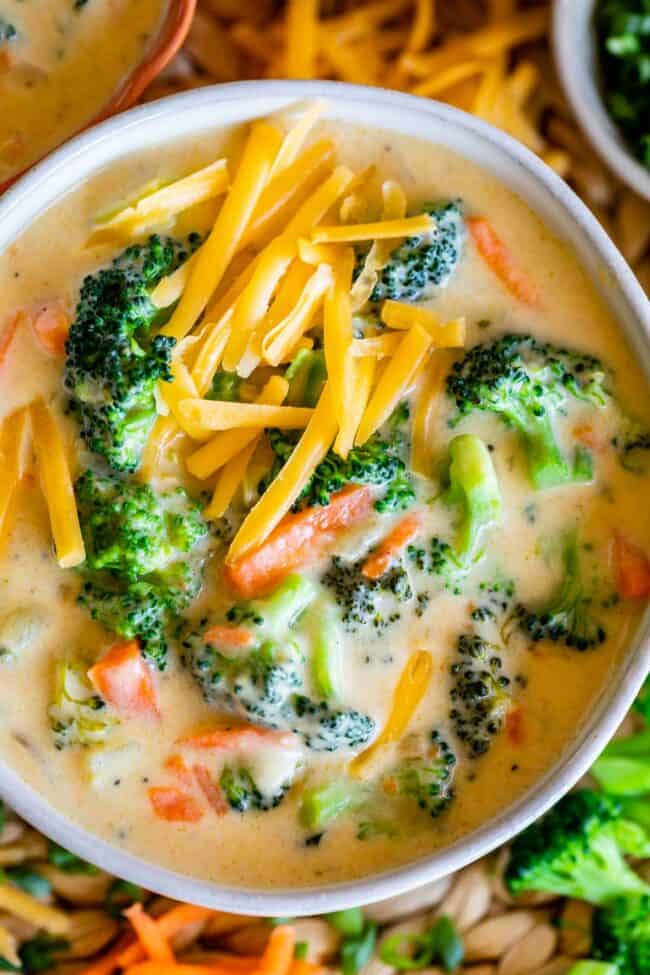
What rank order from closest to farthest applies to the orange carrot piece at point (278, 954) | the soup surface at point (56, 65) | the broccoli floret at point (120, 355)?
the broccoli floret at point (120, 355), the soup surface at point (56, 65), the orange carrot piece at point (278, 954)

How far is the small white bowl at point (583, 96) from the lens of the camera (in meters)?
2.30

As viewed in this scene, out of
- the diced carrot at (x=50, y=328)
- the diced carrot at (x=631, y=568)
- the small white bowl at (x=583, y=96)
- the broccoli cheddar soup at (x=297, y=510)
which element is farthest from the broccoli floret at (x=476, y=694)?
the small white bowl at (x=583, y=96)

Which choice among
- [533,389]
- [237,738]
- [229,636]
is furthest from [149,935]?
[533,389]

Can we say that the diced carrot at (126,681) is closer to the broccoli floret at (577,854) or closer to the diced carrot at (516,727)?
the diced carrot at (516,727)

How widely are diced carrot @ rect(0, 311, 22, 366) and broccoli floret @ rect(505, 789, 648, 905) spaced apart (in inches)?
49.8

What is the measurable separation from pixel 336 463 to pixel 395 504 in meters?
0.10

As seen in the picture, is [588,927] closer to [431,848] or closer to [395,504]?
[431,848]

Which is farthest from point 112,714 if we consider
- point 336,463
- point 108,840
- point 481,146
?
point 481,146

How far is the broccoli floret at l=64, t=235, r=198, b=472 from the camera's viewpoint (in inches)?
67.4

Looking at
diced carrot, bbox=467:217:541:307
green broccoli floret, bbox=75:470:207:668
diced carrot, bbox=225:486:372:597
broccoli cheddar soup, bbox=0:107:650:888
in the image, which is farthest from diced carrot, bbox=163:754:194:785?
diced carrot, bbox=467:217:541:307

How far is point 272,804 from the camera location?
5.94 ft

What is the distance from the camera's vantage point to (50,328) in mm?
1786

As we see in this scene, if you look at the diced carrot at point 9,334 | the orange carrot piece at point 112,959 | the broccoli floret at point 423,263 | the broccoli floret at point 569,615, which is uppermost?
the diced carrot at point 9,334

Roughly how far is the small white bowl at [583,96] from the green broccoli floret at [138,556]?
42.3 inches
